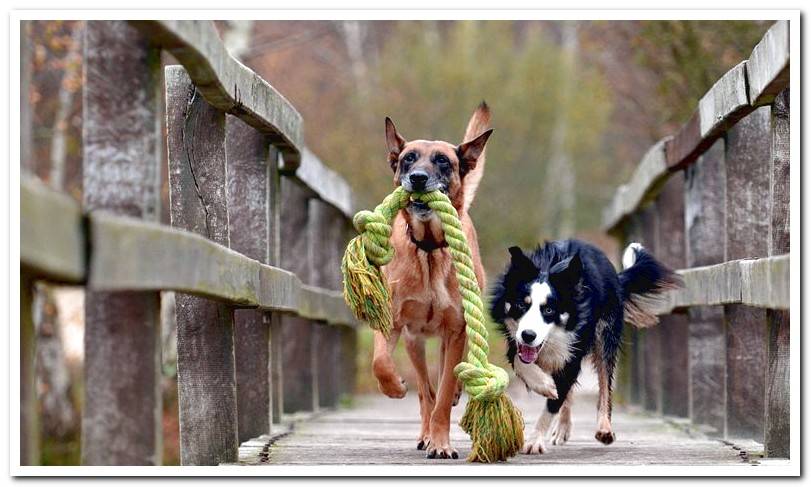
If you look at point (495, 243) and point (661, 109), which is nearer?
point (661, 109)

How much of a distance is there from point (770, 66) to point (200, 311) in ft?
7.38

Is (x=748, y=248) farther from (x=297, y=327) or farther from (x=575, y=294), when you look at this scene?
(x=297, y=327)

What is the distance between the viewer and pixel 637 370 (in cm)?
1026

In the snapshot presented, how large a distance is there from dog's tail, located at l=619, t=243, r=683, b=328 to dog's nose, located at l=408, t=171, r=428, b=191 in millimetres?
1803

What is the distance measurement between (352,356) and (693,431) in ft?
16.0

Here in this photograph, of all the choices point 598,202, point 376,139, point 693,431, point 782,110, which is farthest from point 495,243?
point 782,110

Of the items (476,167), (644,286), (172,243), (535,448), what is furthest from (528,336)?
(172,243)

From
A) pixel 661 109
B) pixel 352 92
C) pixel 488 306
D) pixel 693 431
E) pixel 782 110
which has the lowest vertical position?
pixel 693 431

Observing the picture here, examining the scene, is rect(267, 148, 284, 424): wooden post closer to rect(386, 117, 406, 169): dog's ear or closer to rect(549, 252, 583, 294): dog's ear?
rect(386, 117, 406, 169): dog's ear

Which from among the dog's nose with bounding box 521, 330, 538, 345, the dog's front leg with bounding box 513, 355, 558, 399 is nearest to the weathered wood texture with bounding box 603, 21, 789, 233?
the dog's nose with bounding box 521, 330, 538, 345

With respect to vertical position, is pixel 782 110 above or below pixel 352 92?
below

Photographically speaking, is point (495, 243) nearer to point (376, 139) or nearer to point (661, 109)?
point (376, 139)

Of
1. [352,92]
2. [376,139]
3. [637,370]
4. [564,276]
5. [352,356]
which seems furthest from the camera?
[352,92]

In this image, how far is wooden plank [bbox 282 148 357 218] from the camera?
782 centimetres
